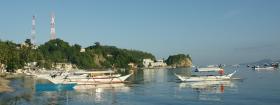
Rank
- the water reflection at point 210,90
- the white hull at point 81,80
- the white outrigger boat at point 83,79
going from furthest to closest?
1. the white outrigger boat at point 83,79
2. the white hull at point 81,80
3. the water reflection at point 210,90

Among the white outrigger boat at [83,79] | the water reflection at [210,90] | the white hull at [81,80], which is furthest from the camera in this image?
the white outrigger boat at [83,79]

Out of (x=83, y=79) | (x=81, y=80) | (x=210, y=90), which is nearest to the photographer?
(x=210, y=90)

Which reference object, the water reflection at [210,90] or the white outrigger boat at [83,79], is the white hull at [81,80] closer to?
the white outrigger boat at [83,79]

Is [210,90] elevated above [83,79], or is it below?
below

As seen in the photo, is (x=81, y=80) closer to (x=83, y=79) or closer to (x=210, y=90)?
(x=83, y=79)

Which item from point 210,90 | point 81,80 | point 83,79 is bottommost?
point 210,90

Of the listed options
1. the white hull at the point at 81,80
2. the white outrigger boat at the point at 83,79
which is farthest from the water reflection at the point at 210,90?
the white hull at the point at 81,80

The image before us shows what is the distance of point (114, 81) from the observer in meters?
89.7

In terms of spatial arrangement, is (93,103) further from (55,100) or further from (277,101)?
(277,101)

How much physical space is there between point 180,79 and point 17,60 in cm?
4407

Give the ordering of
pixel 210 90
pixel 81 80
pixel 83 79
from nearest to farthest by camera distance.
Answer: pixel 210 90 → pixel 81 80 → pixel 83 79

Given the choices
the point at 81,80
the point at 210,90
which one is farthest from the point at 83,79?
the point at 210,90

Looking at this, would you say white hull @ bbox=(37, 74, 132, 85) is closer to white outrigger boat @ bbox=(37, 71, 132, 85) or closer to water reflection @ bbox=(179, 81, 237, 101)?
white outrigger boat @ bbox=(37, 71, 132, 85)

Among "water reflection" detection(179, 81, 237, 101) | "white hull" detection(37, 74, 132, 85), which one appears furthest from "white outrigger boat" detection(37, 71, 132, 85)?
"water reflection" detection(179, 81, 237, 101)
